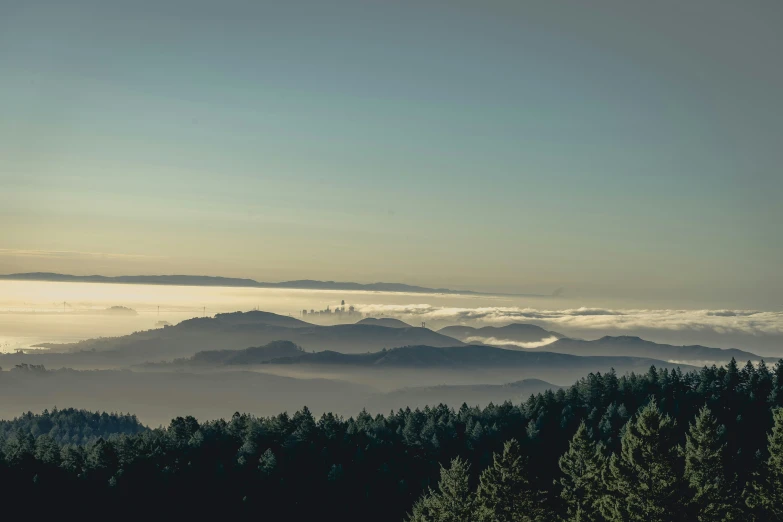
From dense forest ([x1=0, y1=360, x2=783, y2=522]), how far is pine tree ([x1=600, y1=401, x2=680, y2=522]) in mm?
73

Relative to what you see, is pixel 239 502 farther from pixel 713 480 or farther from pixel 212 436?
pixel 713 480

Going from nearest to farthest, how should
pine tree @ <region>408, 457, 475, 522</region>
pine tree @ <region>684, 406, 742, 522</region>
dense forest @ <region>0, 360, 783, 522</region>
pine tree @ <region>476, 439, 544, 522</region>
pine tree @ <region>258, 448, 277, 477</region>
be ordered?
pine tree @ <region>684, 406, 742, 522</region> → dense forest @ <region>0, 360, 783, 522</region> → pine tree @ <region>476, 439, 544, 522</region> → pine tree @ <region>408, 457, 475, 522</region> → pine tree @ <region>258, 448, 277, 477</region>

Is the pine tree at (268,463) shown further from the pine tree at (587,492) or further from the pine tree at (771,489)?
the pine tree at (771,489)

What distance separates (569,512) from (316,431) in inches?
3067

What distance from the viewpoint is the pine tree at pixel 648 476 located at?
45.0m

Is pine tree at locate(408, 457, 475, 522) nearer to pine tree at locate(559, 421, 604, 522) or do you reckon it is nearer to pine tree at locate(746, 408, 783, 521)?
pine tree at locate(559, 421, 604, 522)

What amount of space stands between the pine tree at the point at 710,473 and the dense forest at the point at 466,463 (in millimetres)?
127

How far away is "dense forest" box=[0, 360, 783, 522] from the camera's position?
1967 inches

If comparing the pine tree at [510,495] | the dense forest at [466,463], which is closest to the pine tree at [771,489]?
the dense forest at [466,463]

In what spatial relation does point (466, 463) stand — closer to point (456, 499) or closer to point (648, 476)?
point (456, 499)

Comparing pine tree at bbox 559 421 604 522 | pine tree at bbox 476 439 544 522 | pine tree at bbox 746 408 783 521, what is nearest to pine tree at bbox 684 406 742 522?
pine tree at bbox 746 408 783 521

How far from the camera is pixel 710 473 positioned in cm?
5578

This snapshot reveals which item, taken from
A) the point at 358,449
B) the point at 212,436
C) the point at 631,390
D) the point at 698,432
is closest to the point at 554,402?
the point at 631,390

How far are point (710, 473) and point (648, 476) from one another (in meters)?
12.9
